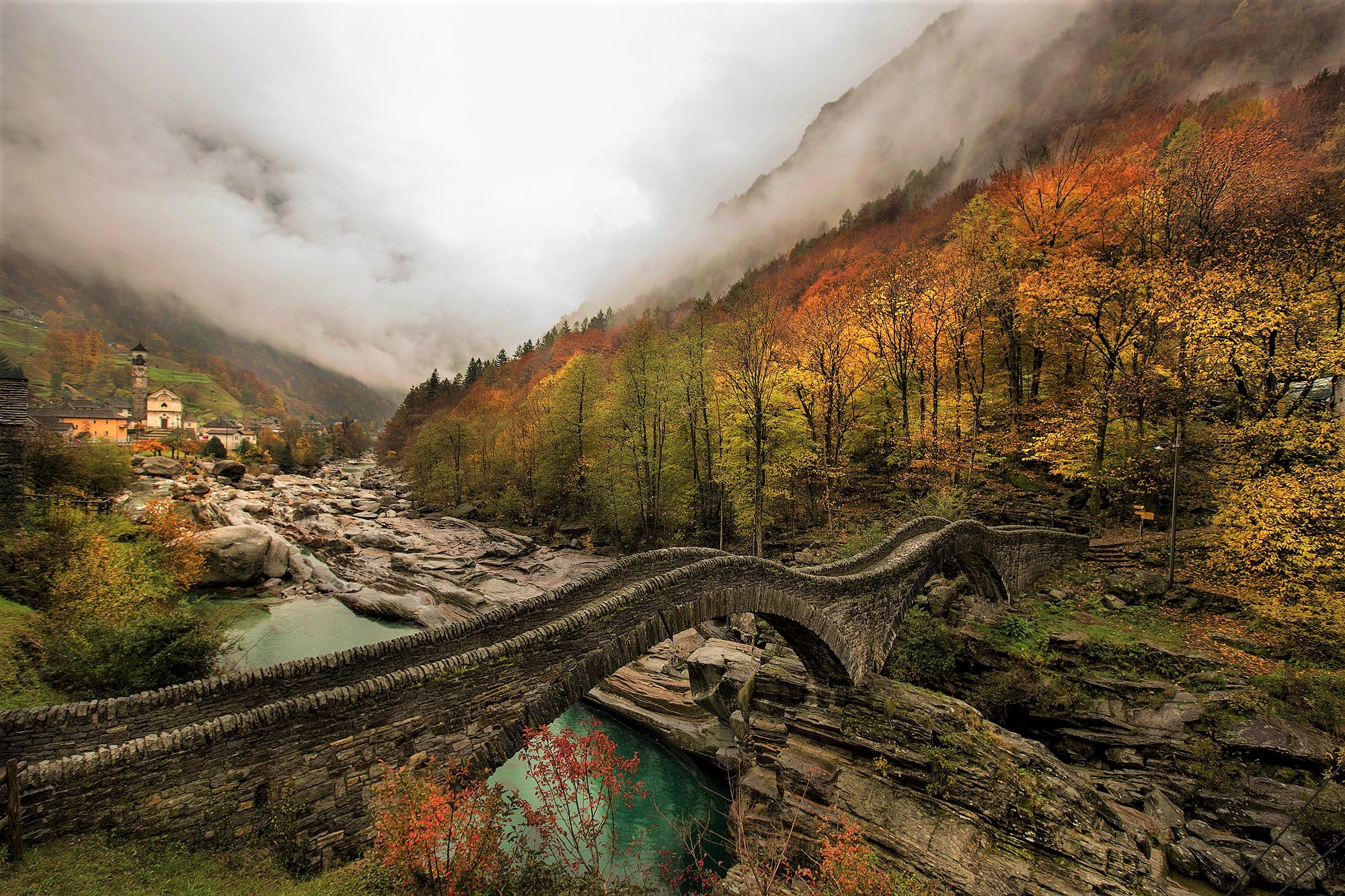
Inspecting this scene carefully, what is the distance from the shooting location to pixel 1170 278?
16547 millimetres

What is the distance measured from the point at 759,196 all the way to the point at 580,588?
106120 millimetres

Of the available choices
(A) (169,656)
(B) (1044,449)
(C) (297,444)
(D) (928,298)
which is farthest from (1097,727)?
(C) (297,444)

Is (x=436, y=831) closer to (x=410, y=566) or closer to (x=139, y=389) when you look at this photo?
(x=410, y=566)

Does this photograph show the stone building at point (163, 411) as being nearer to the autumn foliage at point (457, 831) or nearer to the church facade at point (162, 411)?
the church facade at point (162, 411)

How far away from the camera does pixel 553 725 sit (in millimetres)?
17578

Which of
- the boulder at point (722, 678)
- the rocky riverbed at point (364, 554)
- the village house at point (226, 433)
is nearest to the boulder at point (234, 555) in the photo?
the rocky riverbed at point (364, 554)

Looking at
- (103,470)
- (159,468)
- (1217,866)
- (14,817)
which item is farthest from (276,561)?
(1217,866)

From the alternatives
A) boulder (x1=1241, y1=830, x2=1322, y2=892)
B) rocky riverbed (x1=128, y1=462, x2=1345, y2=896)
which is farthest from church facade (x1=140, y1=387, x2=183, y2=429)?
boulder (x1=1241, y1=830, x2=1322, y2=892)

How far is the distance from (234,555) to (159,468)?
22.9m

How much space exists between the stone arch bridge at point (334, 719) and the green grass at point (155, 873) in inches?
7.7

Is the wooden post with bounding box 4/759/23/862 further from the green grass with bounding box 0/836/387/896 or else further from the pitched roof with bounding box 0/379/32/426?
the pitched roof with bounding box 0/379/32/426

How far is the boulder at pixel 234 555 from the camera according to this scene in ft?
76.5

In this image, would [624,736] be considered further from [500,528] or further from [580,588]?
[500,528]

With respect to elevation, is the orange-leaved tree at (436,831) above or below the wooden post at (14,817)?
below
